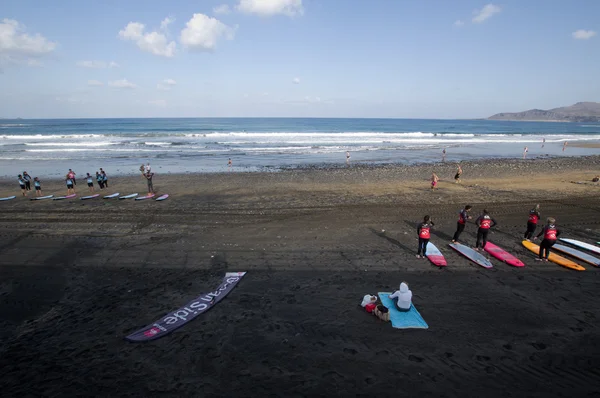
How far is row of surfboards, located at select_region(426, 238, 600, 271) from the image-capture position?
9.77m

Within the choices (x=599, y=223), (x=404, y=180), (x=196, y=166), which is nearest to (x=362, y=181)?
(x=404, y=180)

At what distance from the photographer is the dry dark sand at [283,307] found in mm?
5625

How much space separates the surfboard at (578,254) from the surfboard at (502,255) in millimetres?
1929

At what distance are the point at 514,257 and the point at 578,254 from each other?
2161 mm

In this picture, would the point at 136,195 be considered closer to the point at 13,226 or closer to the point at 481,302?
the point at 13,226

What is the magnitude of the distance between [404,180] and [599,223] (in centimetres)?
1081

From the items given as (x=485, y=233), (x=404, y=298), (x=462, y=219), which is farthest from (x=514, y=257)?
(x=404, y=298)

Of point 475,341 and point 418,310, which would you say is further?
point 418,310

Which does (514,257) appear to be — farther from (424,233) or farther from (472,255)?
(424,233)

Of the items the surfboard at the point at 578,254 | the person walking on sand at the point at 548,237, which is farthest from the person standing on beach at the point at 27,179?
the surfboard at the point at 578,254

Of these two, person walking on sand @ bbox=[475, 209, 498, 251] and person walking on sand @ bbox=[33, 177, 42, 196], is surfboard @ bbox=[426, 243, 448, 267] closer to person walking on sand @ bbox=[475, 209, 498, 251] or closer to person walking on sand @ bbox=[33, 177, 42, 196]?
person walking on sand @ bbox=[475, 209, 498, 251]

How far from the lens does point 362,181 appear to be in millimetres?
22562

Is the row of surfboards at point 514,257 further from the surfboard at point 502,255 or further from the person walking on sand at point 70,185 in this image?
the person walking on sand at point 70,185

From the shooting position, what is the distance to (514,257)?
1023 centimetres
